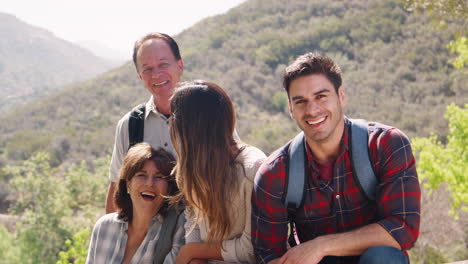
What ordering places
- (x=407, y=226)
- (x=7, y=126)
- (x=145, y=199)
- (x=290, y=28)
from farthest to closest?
1. (x=290, y=28)
2. (x=7, y=126)
3. (x=145, y=199)
4. (x=407, y=226)

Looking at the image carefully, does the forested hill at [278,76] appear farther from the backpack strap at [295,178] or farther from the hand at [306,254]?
the hand at [306,254]

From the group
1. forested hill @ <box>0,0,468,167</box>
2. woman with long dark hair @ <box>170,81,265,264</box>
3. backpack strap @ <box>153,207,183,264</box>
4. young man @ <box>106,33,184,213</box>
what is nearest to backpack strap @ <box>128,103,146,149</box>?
young man @ <box>106,33,184,213</box>

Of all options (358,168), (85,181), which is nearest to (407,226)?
(358,168)

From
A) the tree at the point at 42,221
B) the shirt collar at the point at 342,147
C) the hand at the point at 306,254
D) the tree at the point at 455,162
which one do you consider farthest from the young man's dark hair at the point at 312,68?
the tree at the point at 42,221

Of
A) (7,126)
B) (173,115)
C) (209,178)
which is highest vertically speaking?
(7,126)

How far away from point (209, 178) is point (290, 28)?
3344 centimetres

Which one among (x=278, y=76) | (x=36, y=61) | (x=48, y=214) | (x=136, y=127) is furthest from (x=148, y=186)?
(x=36, y=61)

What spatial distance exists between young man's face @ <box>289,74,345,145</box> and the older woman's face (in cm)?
95

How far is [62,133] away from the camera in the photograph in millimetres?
25703

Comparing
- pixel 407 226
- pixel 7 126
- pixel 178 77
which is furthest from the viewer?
pixel 7 126

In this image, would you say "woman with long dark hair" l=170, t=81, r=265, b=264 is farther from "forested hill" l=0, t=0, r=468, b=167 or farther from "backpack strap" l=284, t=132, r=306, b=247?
"forested hill" l=0, t=0, r=468, b=167

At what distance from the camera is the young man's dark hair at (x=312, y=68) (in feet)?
6.89

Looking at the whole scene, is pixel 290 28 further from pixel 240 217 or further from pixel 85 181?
pixel 240 217

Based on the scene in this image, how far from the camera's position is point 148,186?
249cm
